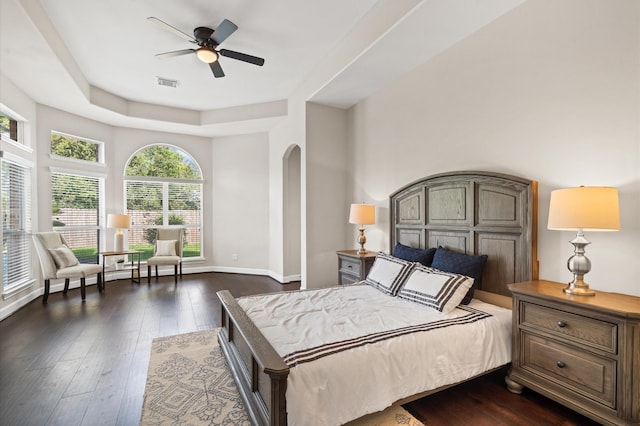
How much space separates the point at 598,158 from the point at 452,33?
5.56 ft

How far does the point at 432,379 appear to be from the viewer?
191 cm

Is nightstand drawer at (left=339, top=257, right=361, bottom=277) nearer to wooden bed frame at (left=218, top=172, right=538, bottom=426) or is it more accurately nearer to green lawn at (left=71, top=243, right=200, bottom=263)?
wooden bed frame at (left=218, top=172, right=538, bottom=426)

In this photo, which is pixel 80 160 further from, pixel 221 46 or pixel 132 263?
pixel 221 46

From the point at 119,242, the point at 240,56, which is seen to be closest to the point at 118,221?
the point at 119,242

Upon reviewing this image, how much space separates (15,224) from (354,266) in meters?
4.71

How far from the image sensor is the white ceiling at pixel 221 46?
281cm

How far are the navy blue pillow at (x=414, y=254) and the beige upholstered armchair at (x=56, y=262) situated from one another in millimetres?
4466

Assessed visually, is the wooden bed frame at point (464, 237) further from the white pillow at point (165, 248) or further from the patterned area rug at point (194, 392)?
the white pillow at point (165, 248)

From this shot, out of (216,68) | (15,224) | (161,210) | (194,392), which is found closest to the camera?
(194,392)

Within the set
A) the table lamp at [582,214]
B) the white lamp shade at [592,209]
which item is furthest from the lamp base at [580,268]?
the white lamp shade at [592,209]

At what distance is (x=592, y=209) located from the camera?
1.82 meters

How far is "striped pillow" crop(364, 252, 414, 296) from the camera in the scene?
285cm

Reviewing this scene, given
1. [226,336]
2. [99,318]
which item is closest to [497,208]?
[226,336]

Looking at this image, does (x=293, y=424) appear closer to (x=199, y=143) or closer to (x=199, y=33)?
(x=199, y=33)
